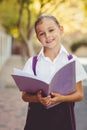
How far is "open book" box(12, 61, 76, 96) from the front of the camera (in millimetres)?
2080

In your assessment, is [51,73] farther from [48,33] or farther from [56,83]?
[48,33]

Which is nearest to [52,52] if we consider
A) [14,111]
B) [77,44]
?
[14,111]

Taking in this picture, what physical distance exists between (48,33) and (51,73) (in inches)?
7.9

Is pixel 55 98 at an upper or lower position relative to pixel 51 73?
lower

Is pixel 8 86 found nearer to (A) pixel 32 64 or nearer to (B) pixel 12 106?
(B) pixel 12 106

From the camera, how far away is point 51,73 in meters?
2.17

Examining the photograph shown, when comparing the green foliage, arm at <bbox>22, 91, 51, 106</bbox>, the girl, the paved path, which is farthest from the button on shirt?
the green foliage

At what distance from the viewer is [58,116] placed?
2.20m

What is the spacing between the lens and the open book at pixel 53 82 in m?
2.08

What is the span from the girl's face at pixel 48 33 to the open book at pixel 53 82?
0.16m

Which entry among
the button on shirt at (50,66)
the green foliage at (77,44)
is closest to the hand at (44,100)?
the button on shirt at (50,66)

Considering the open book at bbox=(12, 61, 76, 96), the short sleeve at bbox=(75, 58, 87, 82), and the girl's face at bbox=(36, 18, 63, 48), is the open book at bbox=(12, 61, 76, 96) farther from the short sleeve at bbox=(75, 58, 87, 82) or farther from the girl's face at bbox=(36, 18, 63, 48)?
the girl's face at bbox=(36, 18, 63, 48)

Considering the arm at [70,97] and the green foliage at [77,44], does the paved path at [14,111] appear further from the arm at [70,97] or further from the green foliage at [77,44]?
the green foliage at [77,44]

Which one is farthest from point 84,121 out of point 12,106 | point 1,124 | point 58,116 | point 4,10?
point 4,10
